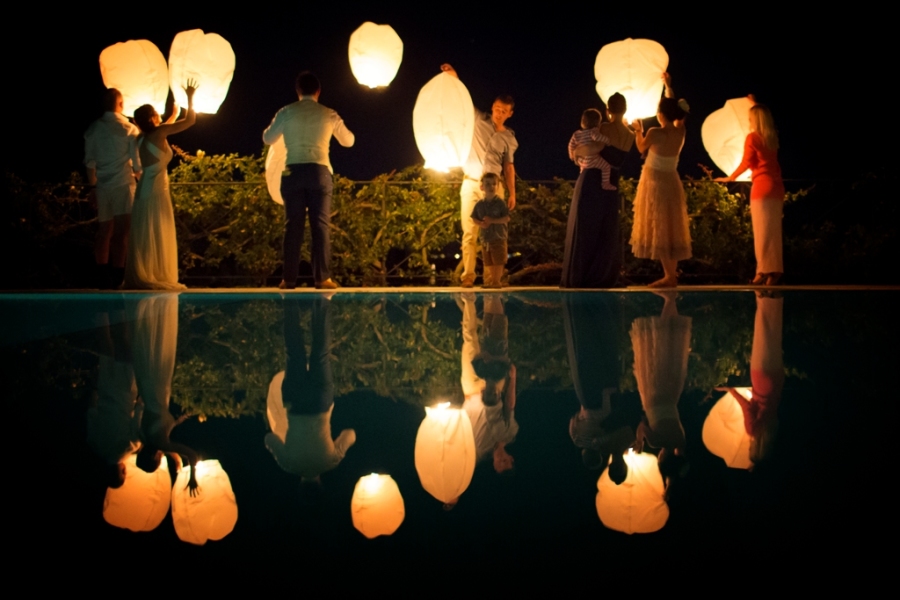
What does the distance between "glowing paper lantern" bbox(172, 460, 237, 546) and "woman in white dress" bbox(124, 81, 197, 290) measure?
6574mm

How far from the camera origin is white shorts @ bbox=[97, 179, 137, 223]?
305 inches

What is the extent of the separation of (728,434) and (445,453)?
439 millimetres

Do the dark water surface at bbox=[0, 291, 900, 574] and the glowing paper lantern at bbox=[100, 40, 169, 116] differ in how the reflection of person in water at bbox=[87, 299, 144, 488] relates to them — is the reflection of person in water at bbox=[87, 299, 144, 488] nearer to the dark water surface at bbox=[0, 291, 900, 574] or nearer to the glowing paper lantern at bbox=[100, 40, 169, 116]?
the dark water surface at bbox=[0, 291, 900, 574]

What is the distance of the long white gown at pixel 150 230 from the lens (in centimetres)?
729

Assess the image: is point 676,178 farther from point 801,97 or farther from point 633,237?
point 801,97

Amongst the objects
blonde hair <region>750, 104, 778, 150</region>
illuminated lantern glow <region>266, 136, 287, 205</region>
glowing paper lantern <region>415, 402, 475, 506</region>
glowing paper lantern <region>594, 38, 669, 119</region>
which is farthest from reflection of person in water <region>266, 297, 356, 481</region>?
blonde hair <region>750, 104, 778, 150</region>

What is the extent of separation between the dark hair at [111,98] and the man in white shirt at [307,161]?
63.6 inches

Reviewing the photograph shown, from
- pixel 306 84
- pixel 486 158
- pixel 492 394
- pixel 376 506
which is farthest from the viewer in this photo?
pixel 486 158

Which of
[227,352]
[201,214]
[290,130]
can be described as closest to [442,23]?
[201,214]

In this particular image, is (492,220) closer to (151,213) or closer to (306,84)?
(306,84)

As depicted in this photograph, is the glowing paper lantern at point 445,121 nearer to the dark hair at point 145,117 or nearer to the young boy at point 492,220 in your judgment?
the young boy at point 492,220

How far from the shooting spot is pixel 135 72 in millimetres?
7965

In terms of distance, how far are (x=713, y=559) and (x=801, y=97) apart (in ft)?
41.9

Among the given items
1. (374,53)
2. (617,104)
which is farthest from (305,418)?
(374,53)
